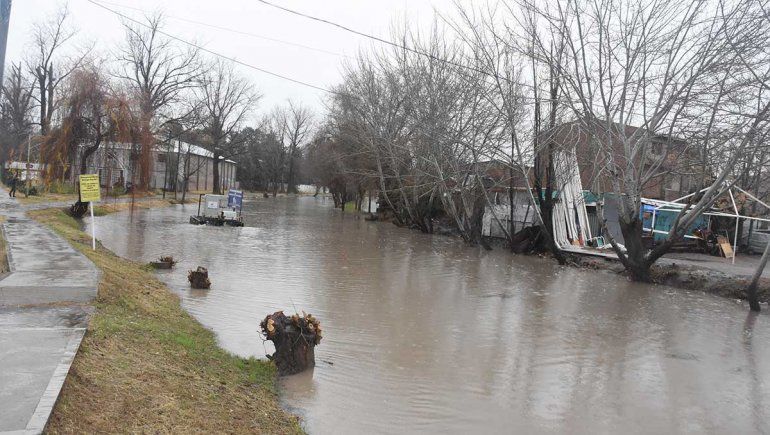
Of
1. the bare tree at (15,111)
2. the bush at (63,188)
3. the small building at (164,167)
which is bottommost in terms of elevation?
the bush at (63,188)

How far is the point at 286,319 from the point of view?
6883mm

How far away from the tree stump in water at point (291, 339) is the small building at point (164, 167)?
20434mm

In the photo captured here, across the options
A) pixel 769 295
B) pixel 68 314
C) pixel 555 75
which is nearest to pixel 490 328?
pixel 68 314

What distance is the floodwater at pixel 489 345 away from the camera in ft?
20.4

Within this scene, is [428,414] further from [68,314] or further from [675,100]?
[675,100]

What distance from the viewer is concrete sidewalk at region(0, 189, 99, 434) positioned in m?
3.81

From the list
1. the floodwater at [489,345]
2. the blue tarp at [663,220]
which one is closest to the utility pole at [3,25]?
the floodwater at [489,345]

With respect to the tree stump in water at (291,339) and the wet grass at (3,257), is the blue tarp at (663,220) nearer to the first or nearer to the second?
the tree stump in water at (291,339)

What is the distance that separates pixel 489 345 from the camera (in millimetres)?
9047

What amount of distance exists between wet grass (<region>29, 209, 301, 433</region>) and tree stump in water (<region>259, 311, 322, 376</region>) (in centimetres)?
19

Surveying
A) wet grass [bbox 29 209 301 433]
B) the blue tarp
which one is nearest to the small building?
wet grass [bbox 29 209 301 433]

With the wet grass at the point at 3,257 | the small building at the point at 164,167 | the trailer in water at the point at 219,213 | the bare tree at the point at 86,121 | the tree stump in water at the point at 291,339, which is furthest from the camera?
the trailer in water at the point at 219,213

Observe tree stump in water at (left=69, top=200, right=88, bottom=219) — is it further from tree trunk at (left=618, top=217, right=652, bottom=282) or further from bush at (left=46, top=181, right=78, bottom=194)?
tree trunk at (left=618, top=217, right=652, bottom=282)

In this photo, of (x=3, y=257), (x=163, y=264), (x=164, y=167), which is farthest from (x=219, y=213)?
(x=164, y=167)
